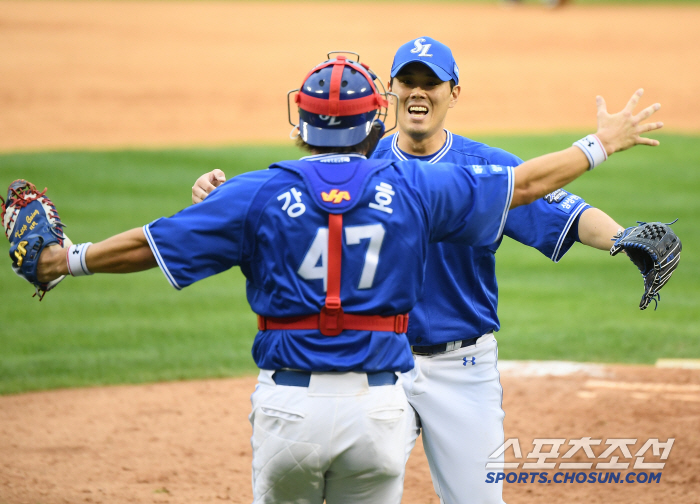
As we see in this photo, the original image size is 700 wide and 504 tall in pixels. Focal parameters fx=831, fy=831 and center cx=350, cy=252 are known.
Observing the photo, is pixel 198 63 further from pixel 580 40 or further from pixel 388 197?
pixel 388 197

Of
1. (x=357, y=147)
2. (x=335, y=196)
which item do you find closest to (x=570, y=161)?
(x=357, y=147)

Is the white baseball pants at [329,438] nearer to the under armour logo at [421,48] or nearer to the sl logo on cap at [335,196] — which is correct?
→ the sl logo on cap at [335,196]

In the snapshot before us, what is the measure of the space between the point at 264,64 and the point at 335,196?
22.8m

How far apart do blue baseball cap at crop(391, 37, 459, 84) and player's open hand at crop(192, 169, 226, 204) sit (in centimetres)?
117

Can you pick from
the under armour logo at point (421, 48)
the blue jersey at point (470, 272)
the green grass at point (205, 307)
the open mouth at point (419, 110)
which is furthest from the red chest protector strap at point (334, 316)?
the green grass at point (205, 307)

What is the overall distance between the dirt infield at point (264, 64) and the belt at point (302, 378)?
49.6ft

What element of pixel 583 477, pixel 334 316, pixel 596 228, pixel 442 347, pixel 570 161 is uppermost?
pixel 570 161

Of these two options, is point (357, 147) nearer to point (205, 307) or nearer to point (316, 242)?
point (316, 242)

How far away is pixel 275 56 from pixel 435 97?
22.7 metres

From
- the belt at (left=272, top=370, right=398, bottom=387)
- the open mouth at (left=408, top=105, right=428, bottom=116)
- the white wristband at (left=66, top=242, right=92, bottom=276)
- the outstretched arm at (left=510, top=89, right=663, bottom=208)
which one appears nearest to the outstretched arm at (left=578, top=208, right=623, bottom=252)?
the outstretched arm at (left=510, top=89, right=663, bottom=208)

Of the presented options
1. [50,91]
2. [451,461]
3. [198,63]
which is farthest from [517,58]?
[451,461]

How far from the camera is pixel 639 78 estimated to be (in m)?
22.6

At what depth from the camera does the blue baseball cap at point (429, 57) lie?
3988mm

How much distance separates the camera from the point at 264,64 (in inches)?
973
